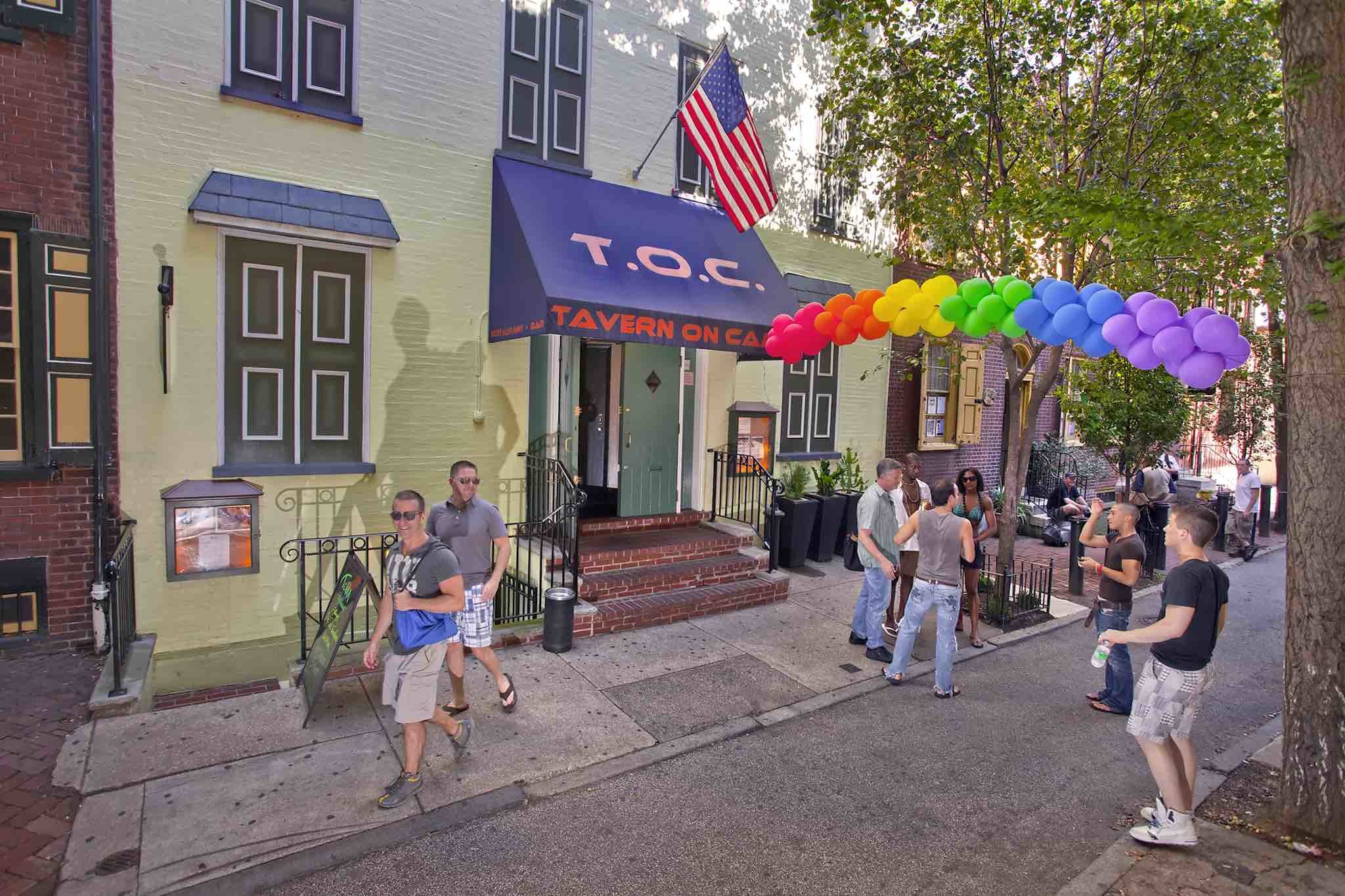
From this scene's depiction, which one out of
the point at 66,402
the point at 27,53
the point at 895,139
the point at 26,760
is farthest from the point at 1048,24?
the point at 26,760

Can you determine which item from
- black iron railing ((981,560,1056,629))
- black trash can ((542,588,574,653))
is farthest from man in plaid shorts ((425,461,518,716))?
black iron railing ((981,560,1056,629))

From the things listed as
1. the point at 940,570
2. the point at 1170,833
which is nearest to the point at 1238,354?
the point at 940,570

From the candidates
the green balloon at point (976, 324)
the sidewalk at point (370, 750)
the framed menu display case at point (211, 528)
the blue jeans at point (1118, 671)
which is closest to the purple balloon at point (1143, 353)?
the green balloon at point (976, 324)

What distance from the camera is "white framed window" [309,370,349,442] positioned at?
7.29m

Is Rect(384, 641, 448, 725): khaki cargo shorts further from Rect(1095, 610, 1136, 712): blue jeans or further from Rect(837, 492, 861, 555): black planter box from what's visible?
Rect(837, 492, 861, 555): black planter box

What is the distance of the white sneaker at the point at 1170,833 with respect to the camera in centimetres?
414

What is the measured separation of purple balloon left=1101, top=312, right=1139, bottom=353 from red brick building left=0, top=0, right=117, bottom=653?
25.3 ft

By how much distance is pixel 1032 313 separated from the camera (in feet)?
18.6

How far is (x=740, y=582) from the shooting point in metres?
8.63

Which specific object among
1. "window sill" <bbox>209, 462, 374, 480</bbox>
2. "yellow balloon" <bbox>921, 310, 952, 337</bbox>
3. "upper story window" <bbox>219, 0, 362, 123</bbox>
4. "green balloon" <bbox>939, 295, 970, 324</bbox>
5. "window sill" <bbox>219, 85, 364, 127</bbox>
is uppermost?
"upper story window" <bbox>219, 0, 362, 123</bbox>

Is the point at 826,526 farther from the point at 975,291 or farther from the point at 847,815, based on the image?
the point at 847,815

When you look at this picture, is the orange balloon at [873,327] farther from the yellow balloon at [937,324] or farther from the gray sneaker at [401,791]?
the gray sneaker at [401,791]

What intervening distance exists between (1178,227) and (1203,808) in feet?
12.3

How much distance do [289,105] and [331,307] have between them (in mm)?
1853
